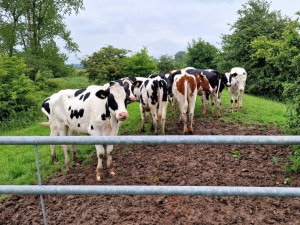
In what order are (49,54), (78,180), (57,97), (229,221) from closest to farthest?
(229,221)
(78,180)
(57,97)
(49,54)

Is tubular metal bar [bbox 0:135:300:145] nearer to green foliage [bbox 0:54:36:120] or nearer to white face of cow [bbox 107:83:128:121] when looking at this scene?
white face of cow [bbox 107:83:128:121]

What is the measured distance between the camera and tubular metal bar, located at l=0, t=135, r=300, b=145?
7.03 feet

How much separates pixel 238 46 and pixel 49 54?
14.0m

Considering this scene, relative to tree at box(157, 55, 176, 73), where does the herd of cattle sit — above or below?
below

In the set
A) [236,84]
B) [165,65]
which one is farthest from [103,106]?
[165,65]

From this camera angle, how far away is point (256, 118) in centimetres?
1070

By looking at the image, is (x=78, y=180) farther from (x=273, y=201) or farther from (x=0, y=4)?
(x=0, y=4)

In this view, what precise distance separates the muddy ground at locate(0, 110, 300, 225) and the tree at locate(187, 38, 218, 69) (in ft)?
A: 77.3

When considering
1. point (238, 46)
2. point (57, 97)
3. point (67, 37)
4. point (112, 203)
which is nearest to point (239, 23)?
point (238, 46)

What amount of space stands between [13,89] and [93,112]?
9.63 meters

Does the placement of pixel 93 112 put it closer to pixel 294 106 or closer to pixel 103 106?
pixel 103 106

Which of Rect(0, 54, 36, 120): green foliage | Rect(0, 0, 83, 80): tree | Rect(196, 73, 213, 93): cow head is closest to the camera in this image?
Rect(196, 73, 213, 93): cow head

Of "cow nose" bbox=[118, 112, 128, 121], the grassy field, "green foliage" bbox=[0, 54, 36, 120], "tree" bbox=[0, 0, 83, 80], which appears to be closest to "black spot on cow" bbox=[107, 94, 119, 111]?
"cow nose" bbox=[118, 112, 128, 121]

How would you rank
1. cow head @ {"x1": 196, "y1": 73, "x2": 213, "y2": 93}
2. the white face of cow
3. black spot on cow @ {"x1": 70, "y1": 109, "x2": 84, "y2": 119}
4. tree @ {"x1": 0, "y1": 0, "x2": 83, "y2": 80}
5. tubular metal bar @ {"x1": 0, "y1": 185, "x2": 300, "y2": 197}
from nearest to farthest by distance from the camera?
tubular metal bar @ {"x1": 0, "y1": 185, "x2": 300, "y2": 197} → the white face of cow → black spot on cow @ {"x1": 70, "y1": 109, "x2": 84, "y2": 119} → cow head @ {"x1": 196, "y1": 73, "x2": 213, "y2": 93} → tree @ {"x1": 0, "y1": 0, "x2": 83, "y2": 80}
